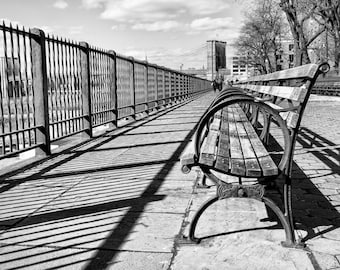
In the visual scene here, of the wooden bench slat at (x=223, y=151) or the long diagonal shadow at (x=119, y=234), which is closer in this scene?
the long diagonal shadow at (x=119, y=234)

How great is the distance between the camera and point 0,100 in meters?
5.22

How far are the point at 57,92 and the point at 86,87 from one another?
4.37 feet

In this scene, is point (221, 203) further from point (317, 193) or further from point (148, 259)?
point (148, 259)

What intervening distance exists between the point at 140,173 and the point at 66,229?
2029mm

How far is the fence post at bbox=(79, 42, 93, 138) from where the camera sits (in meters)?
8.40

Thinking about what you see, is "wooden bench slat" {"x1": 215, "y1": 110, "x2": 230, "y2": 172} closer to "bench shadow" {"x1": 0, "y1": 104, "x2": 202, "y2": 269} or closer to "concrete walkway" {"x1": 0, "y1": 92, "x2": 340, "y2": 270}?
"concrete walkway" {"x1": 0, "y1": 92, "x2": 340, "y2": 270}

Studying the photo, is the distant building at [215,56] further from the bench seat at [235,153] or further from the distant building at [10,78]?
the bench seat at [235,153]

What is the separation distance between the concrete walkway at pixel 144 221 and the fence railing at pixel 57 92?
75cm

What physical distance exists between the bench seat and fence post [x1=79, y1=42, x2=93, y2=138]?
419cm

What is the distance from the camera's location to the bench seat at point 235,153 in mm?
2844

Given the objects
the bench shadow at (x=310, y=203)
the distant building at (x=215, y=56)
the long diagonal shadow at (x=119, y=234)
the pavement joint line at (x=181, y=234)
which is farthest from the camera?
the distant building at (x=215, y=56)

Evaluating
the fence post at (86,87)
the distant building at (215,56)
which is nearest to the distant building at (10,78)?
the fence post at (86,87)

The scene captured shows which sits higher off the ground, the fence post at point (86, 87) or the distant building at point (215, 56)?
the distant building at point (215, 56)

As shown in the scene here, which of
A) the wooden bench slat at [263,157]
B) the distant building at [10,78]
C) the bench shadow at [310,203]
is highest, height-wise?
the distant building at [10,78]
